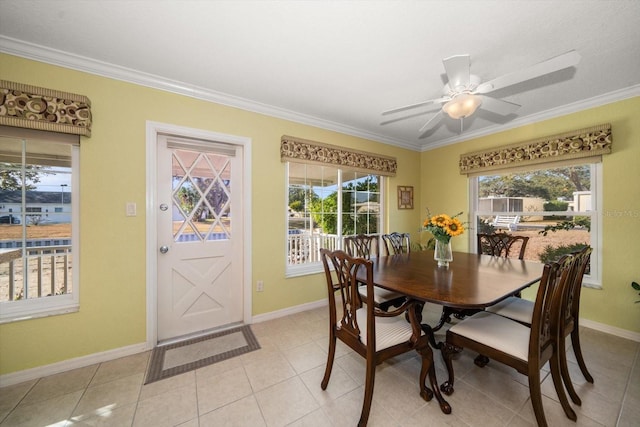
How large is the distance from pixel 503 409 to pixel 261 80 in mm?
3196

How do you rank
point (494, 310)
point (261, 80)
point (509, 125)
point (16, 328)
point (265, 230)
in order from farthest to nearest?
point (509, 125) < point (265, 230) < point (261, 80) < point (494, 310) < point (16, 328)

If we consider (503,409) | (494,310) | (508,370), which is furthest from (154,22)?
(508,370)

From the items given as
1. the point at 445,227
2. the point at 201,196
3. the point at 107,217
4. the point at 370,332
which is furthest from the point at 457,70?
the point at 107,217

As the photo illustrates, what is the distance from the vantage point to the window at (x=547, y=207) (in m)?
2.68

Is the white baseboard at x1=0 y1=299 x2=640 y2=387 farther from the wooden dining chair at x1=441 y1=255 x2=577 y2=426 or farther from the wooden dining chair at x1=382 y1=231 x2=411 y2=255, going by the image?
the wooden dining chair at x1=441 y1=255 x2=577 y2=426

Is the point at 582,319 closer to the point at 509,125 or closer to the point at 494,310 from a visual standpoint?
the point at 494,310

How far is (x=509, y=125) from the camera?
3.22 meters

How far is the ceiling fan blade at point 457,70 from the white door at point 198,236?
2169 mm

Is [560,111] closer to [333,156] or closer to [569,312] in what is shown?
Result: [569,312]

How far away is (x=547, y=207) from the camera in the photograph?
119 inches

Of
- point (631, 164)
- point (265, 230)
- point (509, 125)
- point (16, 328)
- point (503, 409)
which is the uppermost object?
point (509, 125)

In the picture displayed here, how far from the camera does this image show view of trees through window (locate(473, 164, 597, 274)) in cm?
275

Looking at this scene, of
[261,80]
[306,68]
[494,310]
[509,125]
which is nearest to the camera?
[494,310]

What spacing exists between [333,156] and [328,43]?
1.59 m
